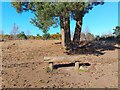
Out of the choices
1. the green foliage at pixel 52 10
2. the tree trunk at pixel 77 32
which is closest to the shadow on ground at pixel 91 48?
the tree trunk at pixel 77 32

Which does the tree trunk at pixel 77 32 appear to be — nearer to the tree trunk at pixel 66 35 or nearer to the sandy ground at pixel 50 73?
the tree trunk at pixel 66 35

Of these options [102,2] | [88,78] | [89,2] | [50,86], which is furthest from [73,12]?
[50,86]

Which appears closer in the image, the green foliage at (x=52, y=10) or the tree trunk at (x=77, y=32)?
the green foliage at (x=52, y=10)

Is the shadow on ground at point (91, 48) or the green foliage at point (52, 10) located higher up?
the green foliage at point (52, 10)

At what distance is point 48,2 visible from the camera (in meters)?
12.2

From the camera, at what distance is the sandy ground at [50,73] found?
29.6ft

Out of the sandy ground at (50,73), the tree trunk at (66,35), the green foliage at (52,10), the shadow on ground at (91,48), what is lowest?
the sandy ground at (50,73)

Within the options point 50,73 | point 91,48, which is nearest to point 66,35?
point 91,48

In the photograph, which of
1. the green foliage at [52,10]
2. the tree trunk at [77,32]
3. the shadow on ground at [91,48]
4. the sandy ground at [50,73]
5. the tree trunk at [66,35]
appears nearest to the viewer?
the sandy ground at [50,73]

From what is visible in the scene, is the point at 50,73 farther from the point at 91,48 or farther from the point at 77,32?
the point at 77,32

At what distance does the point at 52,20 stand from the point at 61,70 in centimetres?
278

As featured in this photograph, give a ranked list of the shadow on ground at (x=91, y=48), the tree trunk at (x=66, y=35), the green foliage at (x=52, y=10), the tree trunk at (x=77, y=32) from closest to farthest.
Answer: the green foliage at (x=52, y=10) → the shadow on ground at (x=91, y=48) → the tree trunk at (x=66, y=35) → the tree trunk at (x=77, y=32)

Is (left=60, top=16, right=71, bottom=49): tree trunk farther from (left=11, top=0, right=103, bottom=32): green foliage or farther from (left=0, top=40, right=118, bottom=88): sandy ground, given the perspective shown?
(left=11, top=0, right=103, bottom=32): green foliage

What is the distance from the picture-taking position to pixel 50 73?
10867 mm
